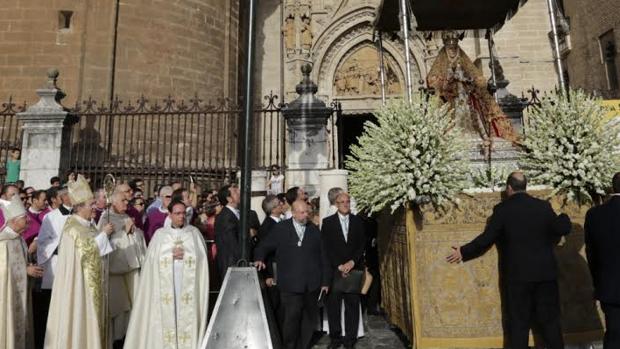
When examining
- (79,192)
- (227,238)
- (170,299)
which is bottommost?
(170,299)

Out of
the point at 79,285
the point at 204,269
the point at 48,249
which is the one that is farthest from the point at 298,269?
the point at 48,249

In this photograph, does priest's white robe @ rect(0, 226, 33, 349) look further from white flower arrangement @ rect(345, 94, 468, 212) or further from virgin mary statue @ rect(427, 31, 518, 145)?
virgin mary statue @ rect(427, 31, 518, 145)

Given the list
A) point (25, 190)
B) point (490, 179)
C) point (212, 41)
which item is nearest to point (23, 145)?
point (25, 190)

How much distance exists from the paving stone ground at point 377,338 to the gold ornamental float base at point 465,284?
0.62 metres

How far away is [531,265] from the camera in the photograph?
376cm

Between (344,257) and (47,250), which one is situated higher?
(47,250)

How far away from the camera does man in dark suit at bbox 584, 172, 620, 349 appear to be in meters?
3.46

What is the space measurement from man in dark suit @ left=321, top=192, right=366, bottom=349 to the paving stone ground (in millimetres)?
244

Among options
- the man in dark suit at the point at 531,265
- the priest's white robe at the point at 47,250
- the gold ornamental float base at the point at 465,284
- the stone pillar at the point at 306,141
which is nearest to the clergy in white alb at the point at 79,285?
the priest's white robe at the point at 47,250

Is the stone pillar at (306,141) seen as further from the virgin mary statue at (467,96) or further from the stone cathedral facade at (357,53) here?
the stone cathedral facade at (357,53)

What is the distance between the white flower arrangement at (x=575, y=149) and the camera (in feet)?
14.4

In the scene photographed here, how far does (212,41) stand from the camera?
14.6m

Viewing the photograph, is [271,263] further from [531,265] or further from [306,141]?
[306,141]

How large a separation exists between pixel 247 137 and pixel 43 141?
754cm
